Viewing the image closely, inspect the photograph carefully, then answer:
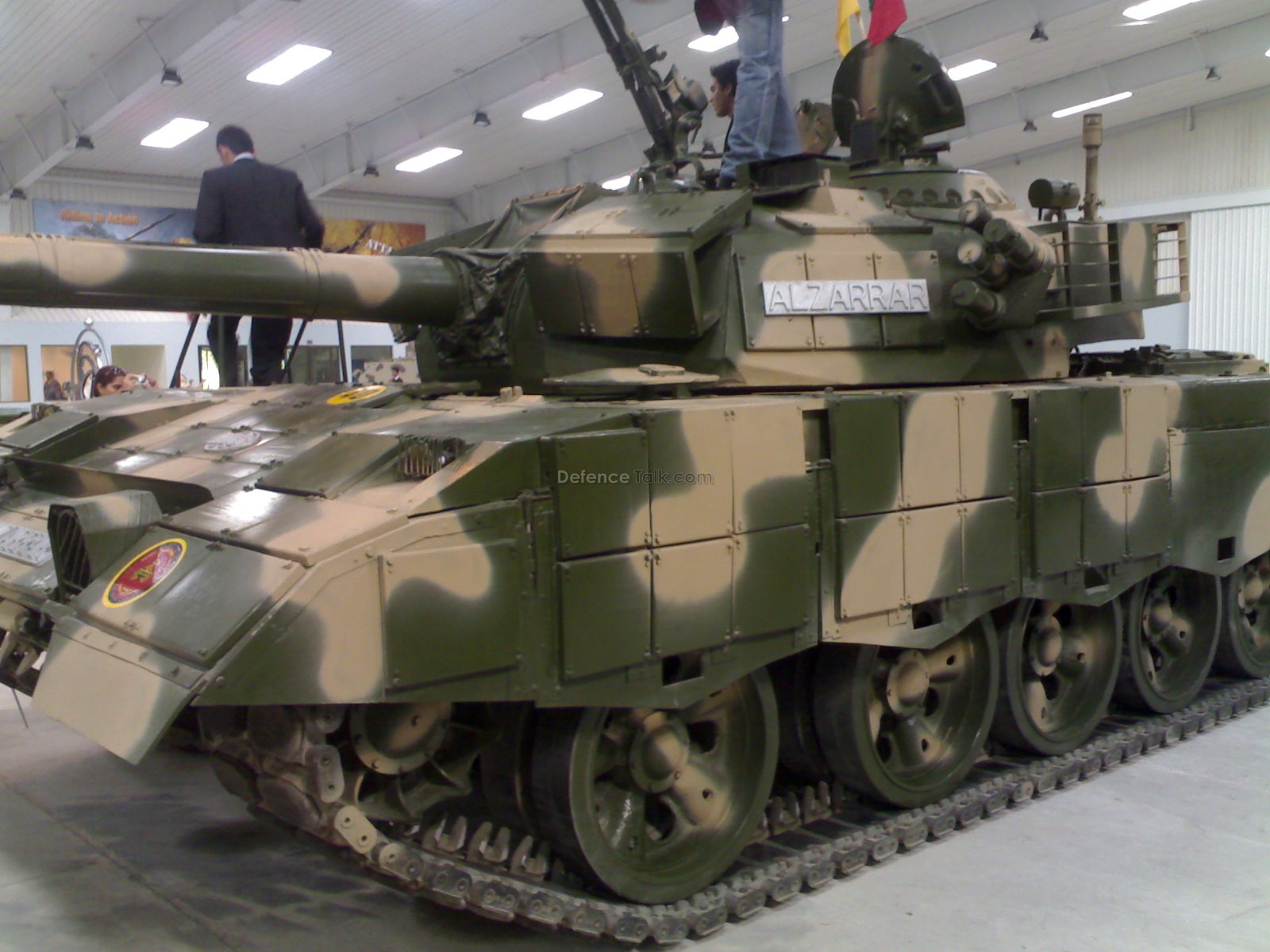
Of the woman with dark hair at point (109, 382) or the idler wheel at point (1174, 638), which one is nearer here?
the idler wheel at point (1174, 638)

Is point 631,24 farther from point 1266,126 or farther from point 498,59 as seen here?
point 1266,126

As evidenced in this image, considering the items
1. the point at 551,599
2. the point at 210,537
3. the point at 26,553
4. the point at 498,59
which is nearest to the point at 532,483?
the point at 551,599

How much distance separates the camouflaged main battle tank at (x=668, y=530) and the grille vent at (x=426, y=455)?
0.01 m

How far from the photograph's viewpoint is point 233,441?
19.9ft

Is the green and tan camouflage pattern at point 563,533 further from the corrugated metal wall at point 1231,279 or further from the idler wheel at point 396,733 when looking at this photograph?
the corrugated metal wall at point 1231,279

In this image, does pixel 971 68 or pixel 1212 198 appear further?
pixel 1212 198

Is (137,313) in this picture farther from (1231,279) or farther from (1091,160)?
(1231,279)

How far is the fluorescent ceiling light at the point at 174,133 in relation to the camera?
658 inches

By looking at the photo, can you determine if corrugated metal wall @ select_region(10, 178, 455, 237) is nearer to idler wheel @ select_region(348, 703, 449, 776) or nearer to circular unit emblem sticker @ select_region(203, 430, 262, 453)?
circular unit emblem sticker @ select_region(203, 430, 262, 453)

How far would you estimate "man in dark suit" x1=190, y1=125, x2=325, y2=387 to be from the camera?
820 cm

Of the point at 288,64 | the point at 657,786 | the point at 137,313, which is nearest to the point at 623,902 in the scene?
the point at 657,786

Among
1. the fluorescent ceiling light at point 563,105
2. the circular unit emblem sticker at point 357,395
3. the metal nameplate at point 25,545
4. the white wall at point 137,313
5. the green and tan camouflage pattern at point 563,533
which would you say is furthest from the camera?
the fluorescent ceiling light at point 563,105

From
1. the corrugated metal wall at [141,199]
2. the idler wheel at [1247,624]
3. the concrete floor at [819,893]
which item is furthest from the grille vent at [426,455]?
the corrugated metal wall at [141,199]

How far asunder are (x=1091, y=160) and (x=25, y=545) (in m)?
6.15
